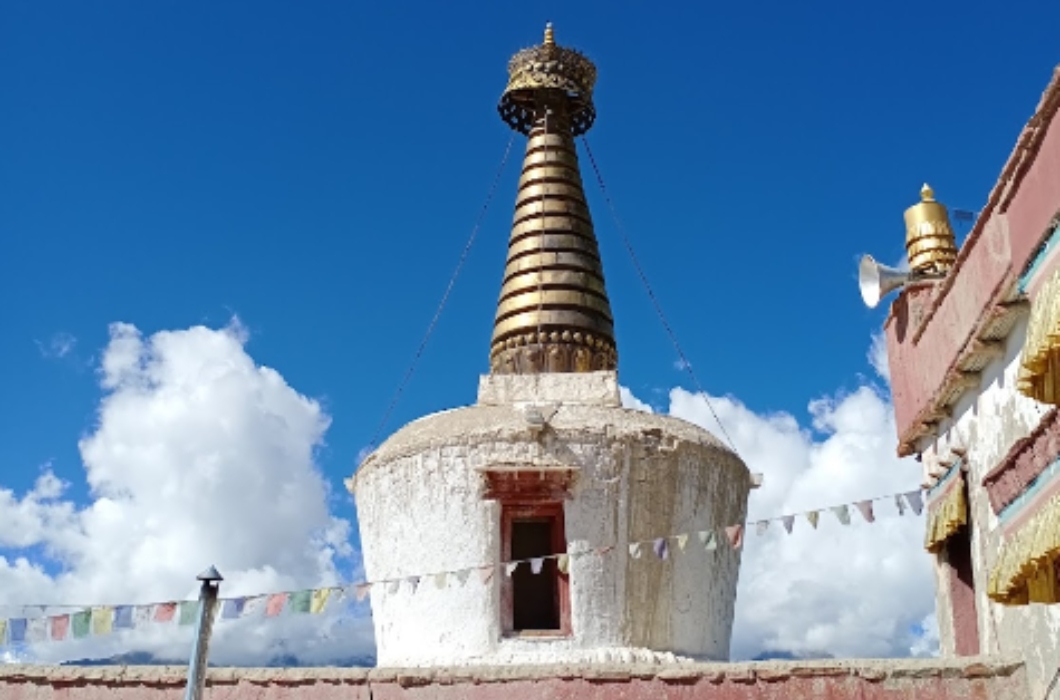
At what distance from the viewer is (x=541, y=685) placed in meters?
9.02

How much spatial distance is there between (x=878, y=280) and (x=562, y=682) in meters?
4.47

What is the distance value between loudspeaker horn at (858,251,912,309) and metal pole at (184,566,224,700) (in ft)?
20.2

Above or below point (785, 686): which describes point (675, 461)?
above

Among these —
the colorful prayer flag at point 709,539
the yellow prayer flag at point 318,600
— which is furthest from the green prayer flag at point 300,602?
the colorful prayer flag at point 709,539

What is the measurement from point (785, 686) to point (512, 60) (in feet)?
32.2

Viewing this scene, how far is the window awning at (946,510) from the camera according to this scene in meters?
9.48

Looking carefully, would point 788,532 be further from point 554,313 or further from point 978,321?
point 554,313

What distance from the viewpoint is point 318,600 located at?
10.0 m

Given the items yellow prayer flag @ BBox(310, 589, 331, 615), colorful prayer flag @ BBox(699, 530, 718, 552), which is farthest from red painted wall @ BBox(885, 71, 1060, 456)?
yellow prayer flag @ BBox(310, 589, 331, 615)

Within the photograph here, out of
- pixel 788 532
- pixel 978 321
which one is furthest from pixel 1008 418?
pixel 788 532

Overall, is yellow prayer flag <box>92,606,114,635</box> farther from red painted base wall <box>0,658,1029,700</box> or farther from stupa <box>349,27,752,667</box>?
stupa <box>349,27,752,667</box>

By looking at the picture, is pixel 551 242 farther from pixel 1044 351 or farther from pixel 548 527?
pixel 1044 351

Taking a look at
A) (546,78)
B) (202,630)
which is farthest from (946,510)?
(546,78)

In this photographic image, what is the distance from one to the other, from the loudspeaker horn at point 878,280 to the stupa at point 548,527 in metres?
2.47
